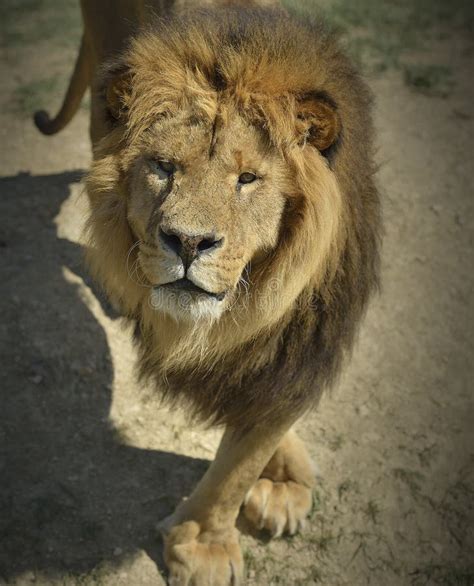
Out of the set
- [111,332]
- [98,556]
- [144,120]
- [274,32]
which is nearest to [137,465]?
[98,556]

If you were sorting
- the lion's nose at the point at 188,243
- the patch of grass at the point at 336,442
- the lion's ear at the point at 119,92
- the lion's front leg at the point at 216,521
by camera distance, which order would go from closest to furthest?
the lion's nose at the point at 188,243
the lion's ear at the point at 119,92
the lion's front leg at the point at 216,521
the patch of grass at the point at 336,442

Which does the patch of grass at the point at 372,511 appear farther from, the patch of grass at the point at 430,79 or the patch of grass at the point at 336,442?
the patch of grass at the point at 430,79

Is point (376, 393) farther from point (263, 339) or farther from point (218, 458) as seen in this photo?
point (263, 339)

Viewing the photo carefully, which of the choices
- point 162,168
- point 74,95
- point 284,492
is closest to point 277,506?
point 284,492

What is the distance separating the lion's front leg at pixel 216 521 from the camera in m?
2.67

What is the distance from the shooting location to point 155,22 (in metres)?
2.42

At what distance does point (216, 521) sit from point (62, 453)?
788mm

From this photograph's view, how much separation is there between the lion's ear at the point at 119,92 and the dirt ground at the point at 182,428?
5.12ft

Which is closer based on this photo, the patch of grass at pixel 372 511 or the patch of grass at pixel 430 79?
the patch of grass at pixel 372 511

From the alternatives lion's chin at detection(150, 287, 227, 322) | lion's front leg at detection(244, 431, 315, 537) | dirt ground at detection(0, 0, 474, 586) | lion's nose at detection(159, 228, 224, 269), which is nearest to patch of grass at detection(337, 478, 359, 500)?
dirt ground at detection(0, 0, 474, 586)

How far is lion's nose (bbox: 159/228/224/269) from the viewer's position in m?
1.90

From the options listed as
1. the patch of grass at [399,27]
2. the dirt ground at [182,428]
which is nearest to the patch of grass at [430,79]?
the patch of grass at [399,27]

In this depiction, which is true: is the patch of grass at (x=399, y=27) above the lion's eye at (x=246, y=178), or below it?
above

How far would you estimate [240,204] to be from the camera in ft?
6.58
